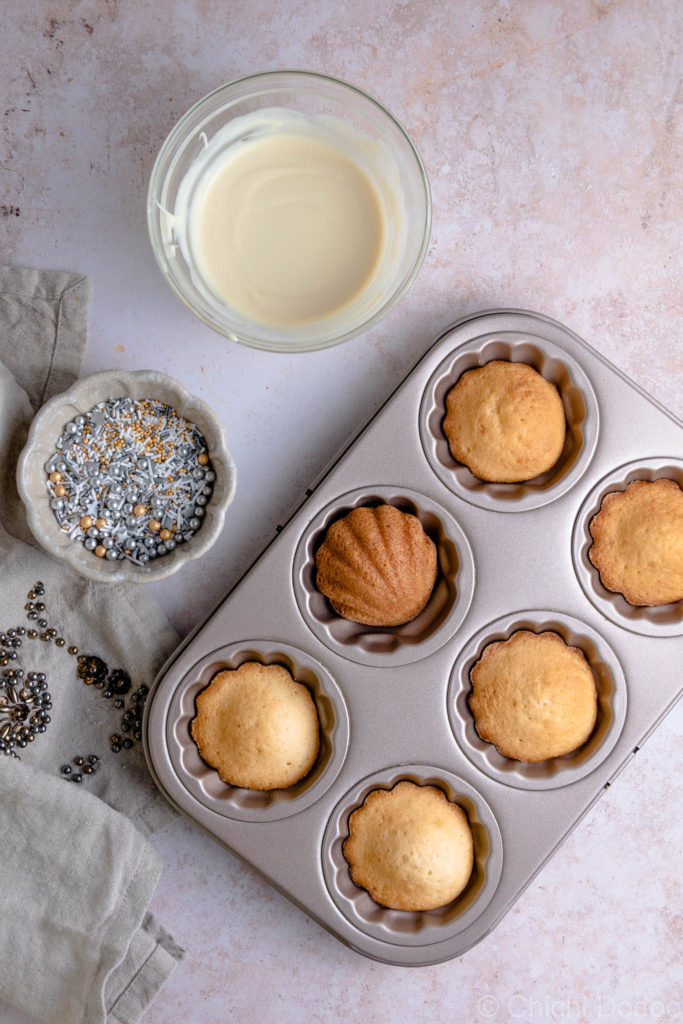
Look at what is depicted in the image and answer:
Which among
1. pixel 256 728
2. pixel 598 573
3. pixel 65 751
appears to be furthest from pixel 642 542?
pixel 65 751

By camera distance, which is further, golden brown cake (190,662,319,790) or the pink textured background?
the pink textured background

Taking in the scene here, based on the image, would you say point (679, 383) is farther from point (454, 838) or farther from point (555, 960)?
point (555, 960)

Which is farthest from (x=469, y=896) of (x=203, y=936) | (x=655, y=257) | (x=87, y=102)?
(x=87, y=102)

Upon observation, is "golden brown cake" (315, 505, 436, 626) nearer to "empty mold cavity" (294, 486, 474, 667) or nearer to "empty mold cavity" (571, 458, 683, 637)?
"empty mold cavity" (294, 486, 474, 667)

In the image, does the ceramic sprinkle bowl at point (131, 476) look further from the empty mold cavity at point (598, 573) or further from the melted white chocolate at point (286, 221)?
the empty mold cavity at point (598, 573)

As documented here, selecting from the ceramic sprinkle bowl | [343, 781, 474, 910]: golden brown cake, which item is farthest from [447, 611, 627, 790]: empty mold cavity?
the ceramic sprinkle bowl

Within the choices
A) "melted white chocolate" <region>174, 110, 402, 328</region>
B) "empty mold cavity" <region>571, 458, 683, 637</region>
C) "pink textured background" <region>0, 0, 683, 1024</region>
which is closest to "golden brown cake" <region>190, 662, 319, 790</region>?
"pink textured background" <region>0, 0, 683, 1024</region>

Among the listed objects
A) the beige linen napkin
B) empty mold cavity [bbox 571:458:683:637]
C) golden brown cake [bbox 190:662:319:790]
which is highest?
empty mold cavity [bbox 571:458:683:637]

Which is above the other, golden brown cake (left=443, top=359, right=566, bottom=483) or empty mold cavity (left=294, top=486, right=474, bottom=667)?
golden brown cake (left=443, top=359, right=566, bottom=483)

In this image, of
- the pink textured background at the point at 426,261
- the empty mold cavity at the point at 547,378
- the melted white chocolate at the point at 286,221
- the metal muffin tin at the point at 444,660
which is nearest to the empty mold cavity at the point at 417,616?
the metal muffin tin at the point at 444,660
